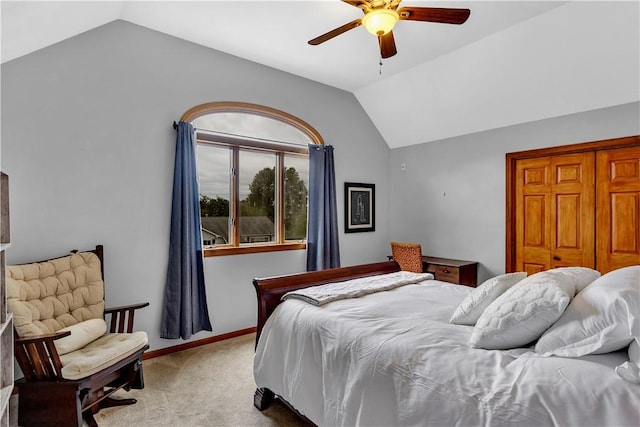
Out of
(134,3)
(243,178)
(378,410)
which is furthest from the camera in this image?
(243,178)

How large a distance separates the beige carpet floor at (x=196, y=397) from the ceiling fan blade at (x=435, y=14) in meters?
2.67

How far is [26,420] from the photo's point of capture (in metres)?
2.04

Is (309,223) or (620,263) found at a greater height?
(309,223)

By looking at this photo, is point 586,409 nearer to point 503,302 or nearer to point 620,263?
point 503,302

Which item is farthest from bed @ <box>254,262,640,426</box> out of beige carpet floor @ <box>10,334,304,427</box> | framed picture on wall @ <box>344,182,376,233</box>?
framed picture on wall @ <box>344,182,376,233</box>

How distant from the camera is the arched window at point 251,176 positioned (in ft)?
12.2

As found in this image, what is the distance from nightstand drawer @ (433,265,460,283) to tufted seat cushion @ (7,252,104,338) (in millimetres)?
3477

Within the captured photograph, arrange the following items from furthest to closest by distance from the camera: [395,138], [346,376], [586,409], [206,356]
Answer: [395,138]
[206,356]
[346,376]
[586,409]

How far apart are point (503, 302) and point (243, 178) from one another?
10.00 ft

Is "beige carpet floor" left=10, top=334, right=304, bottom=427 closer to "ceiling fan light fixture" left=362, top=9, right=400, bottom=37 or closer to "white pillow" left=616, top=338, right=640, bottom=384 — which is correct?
"white pillow" left=616, top=338, right=640, bottom=384

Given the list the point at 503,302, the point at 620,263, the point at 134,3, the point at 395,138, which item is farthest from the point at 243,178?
the point at 620,263

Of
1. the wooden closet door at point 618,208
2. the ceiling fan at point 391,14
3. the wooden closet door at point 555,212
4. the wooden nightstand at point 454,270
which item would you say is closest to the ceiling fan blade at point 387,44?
the ceiling fan at point 391,14

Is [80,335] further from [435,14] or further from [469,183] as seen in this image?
[469,183]

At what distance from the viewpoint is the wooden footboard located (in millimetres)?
2352
